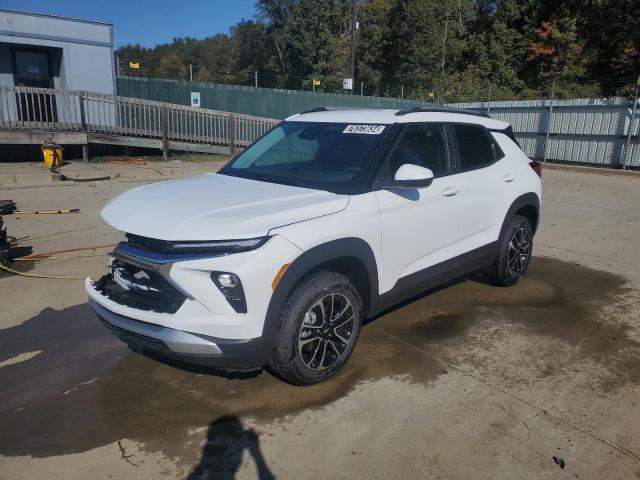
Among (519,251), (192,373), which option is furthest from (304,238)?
(519,251)

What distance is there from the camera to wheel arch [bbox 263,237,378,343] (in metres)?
3.01

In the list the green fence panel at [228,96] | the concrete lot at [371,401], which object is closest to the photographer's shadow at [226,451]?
the concrete lot at [371,401]

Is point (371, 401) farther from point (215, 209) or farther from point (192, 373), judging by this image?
point (215, 209)

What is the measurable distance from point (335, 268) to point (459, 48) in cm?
4272

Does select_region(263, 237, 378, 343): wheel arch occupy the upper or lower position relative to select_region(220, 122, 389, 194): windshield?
lower

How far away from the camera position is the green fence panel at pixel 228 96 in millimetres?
20812

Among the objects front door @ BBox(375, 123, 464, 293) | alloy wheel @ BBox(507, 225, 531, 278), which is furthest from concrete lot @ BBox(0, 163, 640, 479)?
front door @ BBox(375, 123, 464, 293)

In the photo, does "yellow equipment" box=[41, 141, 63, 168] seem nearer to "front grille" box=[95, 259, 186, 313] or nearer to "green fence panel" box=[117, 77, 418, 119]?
"green fence panel" box=[117, 77, 418, 119]

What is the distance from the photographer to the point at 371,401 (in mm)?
3285

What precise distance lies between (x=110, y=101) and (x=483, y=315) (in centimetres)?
1304

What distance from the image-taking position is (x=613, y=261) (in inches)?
258

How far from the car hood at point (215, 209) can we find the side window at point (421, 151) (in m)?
0.64

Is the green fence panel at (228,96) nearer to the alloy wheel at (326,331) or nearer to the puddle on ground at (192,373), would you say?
the puddle on ground at (192,373)

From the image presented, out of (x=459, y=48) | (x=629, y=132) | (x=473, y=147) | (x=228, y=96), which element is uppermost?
(x=459, y=48)
